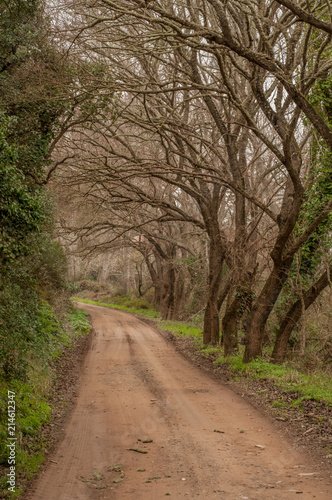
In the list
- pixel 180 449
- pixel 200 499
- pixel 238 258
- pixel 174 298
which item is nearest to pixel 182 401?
pixel 180 449

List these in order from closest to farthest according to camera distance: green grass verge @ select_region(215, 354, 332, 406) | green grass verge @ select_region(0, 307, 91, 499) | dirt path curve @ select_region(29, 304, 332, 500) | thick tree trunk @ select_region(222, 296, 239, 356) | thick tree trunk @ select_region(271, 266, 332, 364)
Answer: dirt path curve @ select_region(29, 304, 332, 500)
green grass verge @ select_region(0, 307, 91, 499)
green grass verge @ select_region(215, 354, 332, 406)
thick tree trunk @ select_region(271, 266, 332, 364)
thick tree trunk @ select_region(222, 296, 239, 356)

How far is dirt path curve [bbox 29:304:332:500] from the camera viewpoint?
532 centimetres

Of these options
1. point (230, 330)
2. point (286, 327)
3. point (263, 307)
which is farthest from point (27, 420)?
point (230, 330)

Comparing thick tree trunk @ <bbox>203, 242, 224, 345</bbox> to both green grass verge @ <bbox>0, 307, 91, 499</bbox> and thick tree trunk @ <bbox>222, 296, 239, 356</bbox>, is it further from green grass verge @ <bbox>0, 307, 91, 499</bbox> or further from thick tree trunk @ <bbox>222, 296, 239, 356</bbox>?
green grass verge @ <bbox>0, 307, 91, 499</bbox>

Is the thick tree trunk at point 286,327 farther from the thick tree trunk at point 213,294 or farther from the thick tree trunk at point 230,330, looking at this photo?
the thick tree trunk at point 213,294

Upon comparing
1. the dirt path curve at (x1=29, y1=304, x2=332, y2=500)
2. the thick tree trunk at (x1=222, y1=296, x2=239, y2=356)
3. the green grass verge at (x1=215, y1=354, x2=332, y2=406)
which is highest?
the thick tree trunk at (x1=222, y1=296, x2=239, y2=356)

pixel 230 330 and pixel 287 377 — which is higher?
pixel 230 330

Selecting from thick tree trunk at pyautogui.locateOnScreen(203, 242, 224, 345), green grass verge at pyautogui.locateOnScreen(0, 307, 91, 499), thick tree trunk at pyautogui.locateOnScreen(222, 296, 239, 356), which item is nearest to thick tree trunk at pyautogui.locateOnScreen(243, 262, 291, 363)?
thick tree trunk at pyautogui.locateOnScreen(222, 296, 239, 356)

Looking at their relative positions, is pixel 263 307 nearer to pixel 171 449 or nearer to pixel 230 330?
pixel 230 330

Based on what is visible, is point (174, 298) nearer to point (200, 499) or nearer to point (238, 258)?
point (238, 258)

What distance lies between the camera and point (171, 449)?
6648mm

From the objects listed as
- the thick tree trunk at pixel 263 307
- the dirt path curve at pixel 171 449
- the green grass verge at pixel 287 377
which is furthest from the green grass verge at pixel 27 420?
the thick tree trunk at pixel 263 307

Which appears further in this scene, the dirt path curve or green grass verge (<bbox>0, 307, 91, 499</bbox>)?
green grass verge (<bbox>0, 307, 91, 499</bbox>)

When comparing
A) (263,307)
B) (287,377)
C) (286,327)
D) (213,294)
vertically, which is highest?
(213,294)
